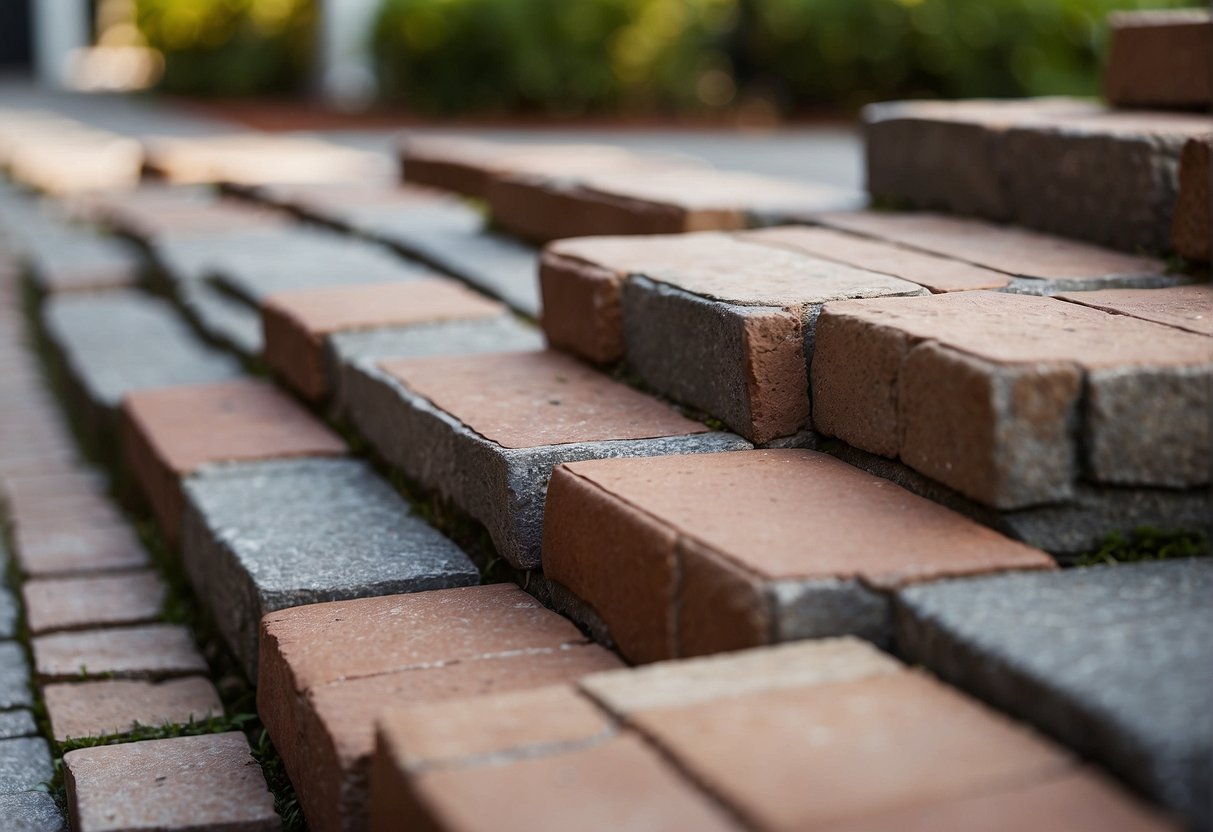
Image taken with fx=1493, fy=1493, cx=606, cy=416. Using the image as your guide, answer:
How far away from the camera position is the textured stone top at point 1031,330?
68.9 inches

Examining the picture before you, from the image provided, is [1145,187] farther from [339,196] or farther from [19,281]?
[19,281]

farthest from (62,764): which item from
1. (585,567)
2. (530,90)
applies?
(530,90)

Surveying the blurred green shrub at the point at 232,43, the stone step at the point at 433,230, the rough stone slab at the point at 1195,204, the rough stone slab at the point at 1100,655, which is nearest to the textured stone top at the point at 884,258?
the rough stone slab at the point at 1195,204

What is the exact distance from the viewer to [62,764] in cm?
212

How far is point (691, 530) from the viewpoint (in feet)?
5.74

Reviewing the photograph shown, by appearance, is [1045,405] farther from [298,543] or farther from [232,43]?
[232,43]

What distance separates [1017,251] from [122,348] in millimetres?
2597

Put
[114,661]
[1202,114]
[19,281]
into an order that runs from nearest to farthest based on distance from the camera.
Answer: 1. [114,661]
2. [1202,114]
3. [19,281]

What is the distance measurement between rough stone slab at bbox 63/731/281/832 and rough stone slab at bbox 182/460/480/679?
221 millimetres

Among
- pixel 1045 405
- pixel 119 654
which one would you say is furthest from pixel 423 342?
pixel 1045 405

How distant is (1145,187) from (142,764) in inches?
74.5

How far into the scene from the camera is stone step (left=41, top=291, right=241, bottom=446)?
148 inches

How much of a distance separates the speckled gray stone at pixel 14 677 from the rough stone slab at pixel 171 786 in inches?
14.9

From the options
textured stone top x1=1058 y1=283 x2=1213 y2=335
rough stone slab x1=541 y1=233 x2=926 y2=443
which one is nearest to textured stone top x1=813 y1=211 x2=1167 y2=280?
textured stone top x1=1058 y1=283 x2=1213 y2=335
